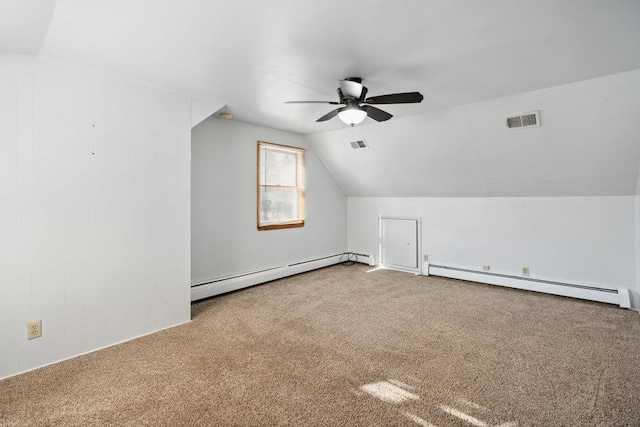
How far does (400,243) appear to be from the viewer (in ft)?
18.2

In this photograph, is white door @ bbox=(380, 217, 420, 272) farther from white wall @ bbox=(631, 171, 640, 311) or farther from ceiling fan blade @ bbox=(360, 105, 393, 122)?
ceiling fan blade @ bbox=(360, 105, 393, 122)

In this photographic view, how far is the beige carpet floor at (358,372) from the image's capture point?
1.87m

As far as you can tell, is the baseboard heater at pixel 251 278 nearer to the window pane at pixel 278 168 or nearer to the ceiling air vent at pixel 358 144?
the window pane at pixel 278 168

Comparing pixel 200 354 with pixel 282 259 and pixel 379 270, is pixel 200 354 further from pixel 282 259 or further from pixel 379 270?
pixel 379 270

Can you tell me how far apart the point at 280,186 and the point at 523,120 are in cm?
338

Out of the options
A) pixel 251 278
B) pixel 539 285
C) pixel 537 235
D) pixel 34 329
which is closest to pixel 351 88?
pixel 251 278

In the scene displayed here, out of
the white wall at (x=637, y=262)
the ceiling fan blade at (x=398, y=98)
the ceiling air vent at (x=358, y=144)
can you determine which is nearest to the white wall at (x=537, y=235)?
the white wall at (x=637, y=262)

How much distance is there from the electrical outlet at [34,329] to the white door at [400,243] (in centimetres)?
477

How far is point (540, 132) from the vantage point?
11.5 feet

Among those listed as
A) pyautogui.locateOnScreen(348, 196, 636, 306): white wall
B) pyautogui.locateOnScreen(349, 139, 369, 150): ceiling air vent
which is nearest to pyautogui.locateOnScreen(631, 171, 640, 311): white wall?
pyautogui.locateOnScreen(348, 196, 636, 306): white wall

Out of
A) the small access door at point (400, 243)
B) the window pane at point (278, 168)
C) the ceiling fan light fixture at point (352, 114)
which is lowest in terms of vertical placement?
the small access door at point (400, 243)

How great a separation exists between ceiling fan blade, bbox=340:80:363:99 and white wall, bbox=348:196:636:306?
9.84 ft

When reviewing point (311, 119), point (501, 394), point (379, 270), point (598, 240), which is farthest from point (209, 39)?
point (598, 240)

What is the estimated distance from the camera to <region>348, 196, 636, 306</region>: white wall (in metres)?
3.77
